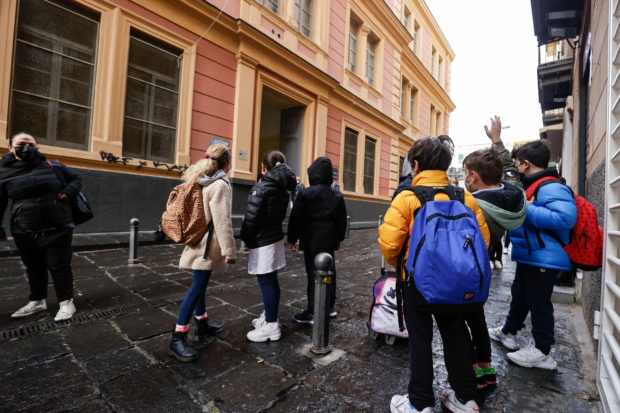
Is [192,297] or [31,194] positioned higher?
[31,194]

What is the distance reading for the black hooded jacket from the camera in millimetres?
3205

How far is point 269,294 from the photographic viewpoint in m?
2.83

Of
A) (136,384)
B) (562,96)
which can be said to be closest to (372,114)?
(562,96)

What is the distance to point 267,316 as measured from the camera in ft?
9.35

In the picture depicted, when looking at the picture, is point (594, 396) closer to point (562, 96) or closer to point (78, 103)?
point (78, 103)

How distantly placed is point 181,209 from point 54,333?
1.73 metres

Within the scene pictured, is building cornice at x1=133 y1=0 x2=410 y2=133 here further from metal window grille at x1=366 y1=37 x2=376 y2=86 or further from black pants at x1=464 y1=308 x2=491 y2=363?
black pants at x1=464 y1=308 x2=491 y2=363

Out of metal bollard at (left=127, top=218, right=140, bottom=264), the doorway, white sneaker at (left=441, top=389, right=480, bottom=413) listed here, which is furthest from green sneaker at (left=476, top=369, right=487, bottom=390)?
the doorway

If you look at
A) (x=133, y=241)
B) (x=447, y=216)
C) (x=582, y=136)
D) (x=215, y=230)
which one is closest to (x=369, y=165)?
(x=582, y=136)

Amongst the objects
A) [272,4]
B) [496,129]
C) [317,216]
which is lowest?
[317,216]

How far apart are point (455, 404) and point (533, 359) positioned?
1.10 metres

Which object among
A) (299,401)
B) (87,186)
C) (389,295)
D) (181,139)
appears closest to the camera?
(299,401)

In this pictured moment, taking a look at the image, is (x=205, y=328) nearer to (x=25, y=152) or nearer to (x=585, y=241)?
(x=25, y=152)

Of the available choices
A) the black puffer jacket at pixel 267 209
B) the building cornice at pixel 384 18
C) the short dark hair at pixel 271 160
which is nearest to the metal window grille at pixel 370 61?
the building cornice at pixel 384 18
